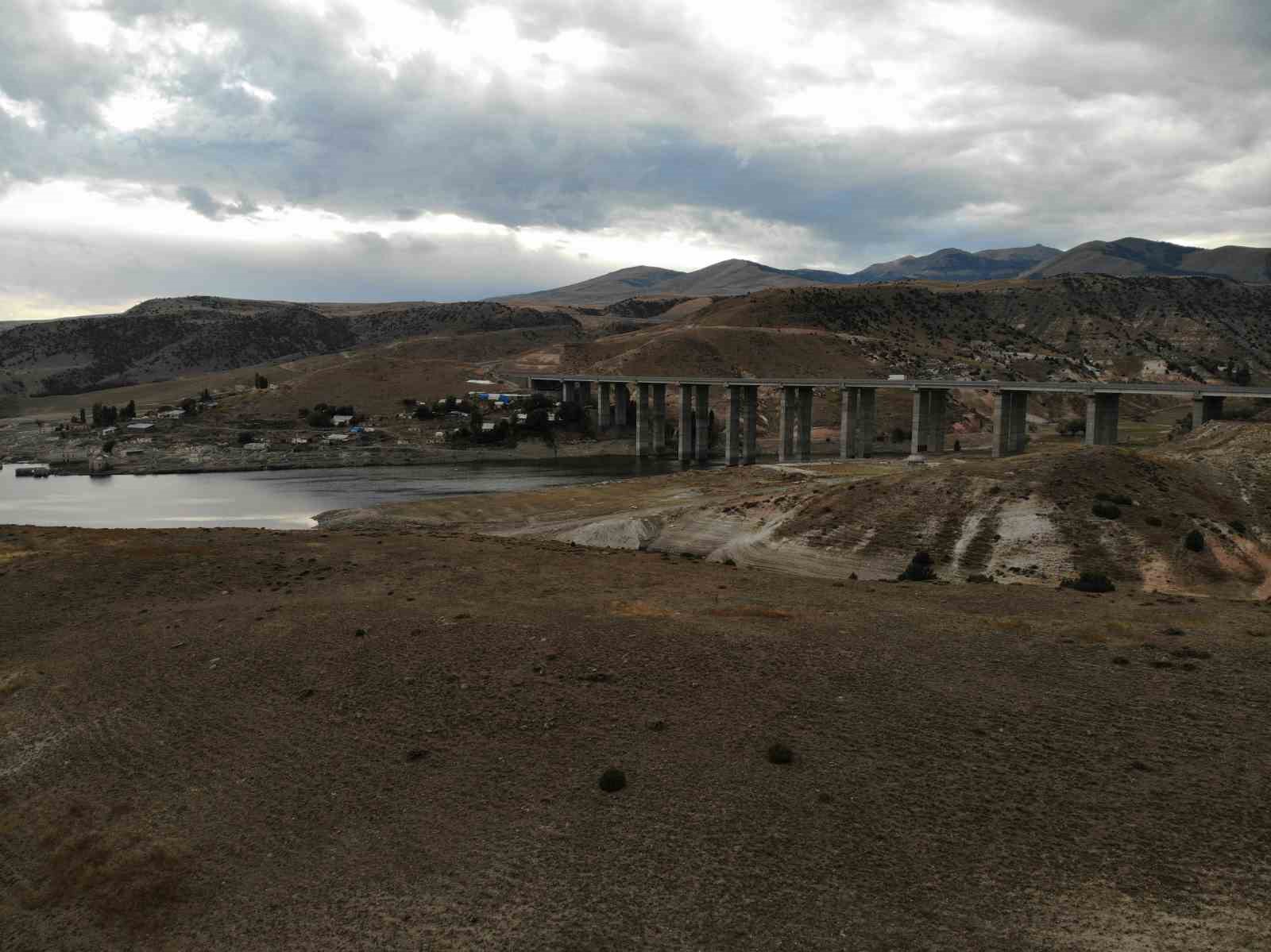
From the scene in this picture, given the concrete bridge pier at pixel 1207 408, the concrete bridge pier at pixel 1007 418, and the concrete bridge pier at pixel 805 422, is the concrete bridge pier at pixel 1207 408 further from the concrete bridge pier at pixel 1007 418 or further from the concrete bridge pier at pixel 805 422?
the concrete bridge pier at pixel 805 422

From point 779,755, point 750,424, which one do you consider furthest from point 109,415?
point 779,755

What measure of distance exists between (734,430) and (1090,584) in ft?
356

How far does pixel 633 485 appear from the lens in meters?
97.4

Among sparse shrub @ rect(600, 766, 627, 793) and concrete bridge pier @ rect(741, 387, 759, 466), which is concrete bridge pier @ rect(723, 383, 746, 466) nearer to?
concrete bridge pier @ rect(741, 387, 759, 466)

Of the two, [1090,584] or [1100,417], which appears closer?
[1090,584]

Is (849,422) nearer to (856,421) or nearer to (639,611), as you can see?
(856,421)

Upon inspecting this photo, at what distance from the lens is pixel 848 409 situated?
14025 centimetres

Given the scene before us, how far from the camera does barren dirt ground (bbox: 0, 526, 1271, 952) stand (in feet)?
55.7

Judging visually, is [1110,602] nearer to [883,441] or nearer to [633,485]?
[633,485]

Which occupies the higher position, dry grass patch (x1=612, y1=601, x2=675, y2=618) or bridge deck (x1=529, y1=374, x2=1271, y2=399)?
bridge deck (x1=529, y1=374, x2=1271, y2=399)

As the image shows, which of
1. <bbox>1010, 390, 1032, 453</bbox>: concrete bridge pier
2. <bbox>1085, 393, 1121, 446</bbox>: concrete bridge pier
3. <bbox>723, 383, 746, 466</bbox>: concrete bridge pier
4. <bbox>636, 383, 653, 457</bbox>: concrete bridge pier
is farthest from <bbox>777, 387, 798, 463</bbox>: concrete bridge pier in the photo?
<bbox>1085, 393, 1121, 446</bbox>: concrete bridge pier

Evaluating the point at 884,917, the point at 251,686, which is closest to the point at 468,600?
the point at 251,686

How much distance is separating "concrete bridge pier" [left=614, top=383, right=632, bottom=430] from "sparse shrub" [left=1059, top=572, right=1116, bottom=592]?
14035cm

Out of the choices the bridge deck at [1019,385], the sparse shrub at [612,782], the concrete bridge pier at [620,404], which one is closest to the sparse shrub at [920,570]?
the sparse shrub at [612,782]
